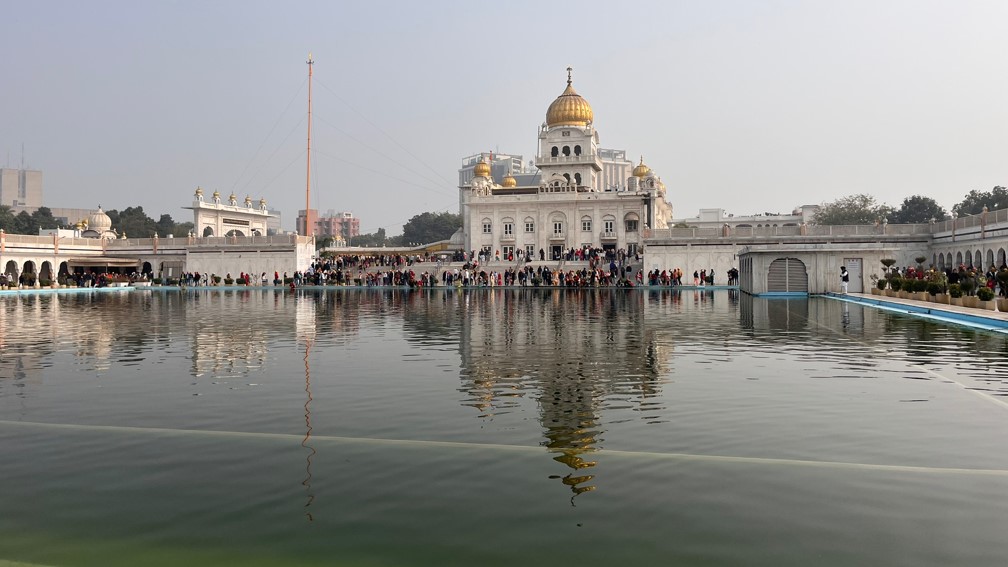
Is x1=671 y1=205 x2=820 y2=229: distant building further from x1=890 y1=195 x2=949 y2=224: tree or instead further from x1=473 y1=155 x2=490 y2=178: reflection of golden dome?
x1=473 y1=155 x2=490 y2=178: reflection of golden dome

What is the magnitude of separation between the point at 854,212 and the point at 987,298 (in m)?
83.6

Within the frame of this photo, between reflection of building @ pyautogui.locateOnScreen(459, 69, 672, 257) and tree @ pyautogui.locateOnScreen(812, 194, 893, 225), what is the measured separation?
32.1 meters

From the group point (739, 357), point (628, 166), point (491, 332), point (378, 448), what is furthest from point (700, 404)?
point (628, 166)

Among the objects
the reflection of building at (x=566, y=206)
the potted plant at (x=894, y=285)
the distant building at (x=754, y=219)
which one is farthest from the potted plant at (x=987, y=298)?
the distant building at (x=754, y=219)

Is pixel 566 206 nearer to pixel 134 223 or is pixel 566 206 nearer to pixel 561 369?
pixel 561 369

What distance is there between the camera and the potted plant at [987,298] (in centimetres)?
2325

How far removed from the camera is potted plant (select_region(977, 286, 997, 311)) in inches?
915

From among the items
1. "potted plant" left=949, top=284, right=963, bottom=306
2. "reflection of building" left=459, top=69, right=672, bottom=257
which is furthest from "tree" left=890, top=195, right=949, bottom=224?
"potted plant" left=949, top=284, right=963, bottom=306

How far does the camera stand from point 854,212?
101125 millimetres

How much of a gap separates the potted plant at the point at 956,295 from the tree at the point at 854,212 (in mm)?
76602

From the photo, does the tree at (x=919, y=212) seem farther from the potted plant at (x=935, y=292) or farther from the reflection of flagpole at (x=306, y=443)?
the reflection of flagpole at (x=306, y=443)

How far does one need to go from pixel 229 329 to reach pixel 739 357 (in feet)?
40.0

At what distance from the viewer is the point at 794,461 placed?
6574mm

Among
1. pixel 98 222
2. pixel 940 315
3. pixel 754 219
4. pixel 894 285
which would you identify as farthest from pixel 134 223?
pixel 940 315
